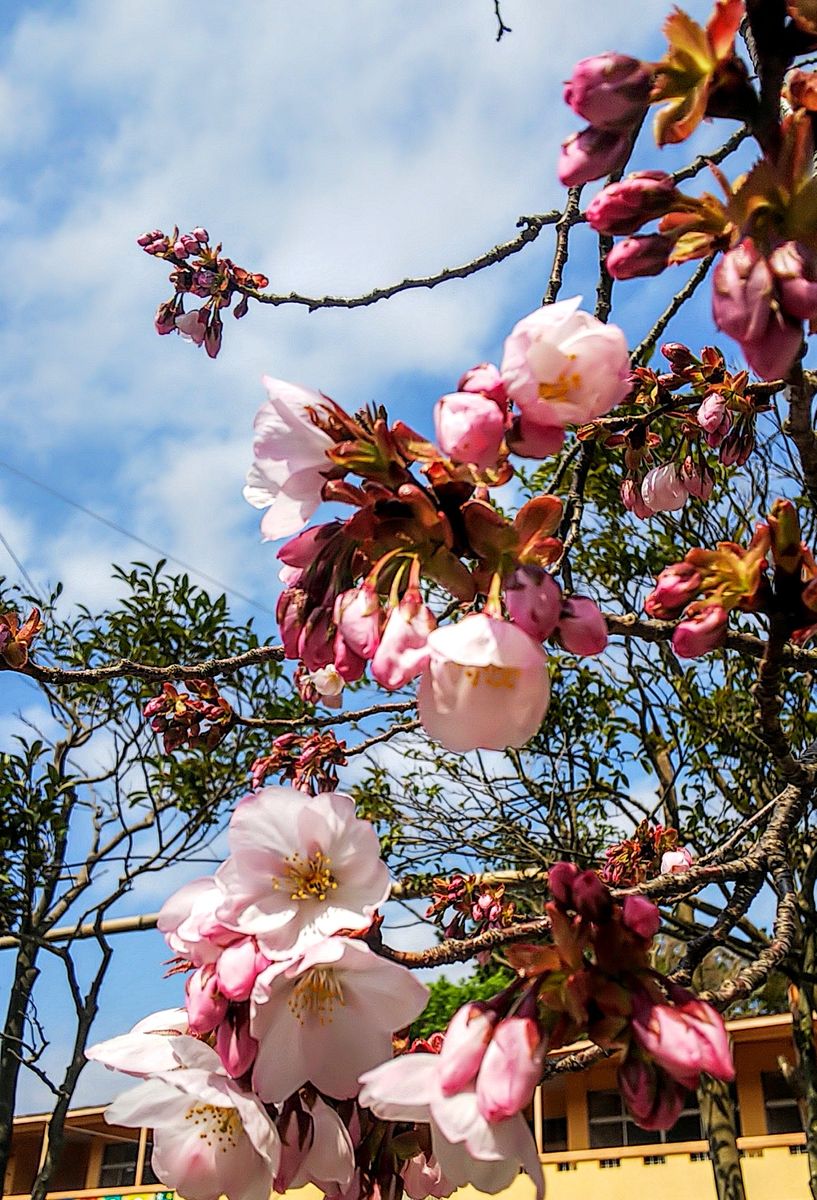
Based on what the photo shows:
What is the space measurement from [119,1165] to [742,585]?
1981cm

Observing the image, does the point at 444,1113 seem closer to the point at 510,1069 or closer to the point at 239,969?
the point at 510,1069

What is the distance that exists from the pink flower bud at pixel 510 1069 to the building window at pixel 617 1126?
48.3 ft

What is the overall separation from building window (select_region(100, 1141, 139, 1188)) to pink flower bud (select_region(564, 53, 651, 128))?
19.3 meters

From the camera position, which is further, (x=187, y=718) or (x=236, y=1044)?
(x=187, y=718)

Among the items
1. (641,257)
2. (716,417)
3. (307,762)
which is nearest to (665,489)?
(716,417)

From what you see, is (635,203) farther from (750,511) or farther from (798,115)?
(750,511)

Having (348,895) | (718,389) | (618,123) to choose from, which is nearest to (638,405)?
(718,389)

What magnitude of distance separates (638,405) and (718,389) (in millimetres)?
271

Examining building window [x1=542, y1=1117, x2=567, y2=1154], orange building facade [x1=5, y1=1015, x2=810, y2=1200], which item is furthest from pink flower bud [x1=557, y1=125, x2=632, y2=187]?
building window [x1=542, y1=1117, x2=567, y2=1154]

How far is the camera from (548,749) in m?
7.76

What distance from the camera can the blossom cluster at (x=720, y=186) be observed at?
73 cm

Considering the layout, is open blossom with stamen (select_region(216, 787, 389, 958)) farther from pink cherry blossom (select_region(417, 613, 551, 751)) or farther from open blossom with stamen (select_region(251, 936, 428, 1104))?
pink cherry blossom (select_region(417, 613, 551, 751))

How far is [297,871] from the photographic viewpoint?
926 millimetres

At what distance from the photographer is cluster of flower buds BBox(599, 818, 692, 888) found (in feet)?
9.44
